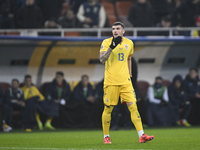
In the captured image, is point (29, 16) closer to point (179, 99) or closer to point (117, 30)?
point (179, 99)

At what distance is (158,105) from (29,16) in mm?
4660

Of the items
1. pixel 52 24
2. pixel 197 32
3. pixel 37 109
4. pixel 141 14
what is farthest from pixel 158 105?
pixel 52 24

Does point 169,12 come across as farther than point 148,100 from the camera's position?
Yes

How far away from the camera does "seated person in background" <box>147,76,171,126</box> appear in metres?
12.2

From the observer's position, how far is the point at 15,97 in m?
11.8

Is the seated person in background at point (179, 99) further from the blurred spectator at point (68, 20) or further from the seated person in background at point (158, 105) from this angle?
the blurred spectator at point (68, 20)

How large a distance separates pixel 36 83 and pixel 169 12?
5877 millimetres

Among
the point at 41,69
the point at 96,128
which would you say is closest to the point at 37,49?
the point at 41,69

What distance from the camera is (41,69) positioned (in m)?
13.2

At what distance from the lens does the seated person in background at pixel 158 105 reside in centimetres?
1219

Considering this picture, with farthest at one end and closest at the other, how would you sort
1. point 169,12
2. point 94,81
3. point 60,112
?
1. point 169,12
2. point 94,81
3. point 60,112

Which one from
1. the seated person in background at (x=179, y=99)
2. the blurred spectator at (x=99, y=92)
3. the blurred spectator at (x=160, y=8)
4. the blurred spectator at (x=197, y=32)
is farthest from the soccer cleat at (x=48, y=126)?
the blurred spectator at (x=160, y=8)

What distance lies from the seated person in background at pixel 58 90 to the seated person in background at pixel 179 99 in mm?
3187

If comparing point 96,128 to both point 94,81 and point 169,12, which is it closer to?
point 94,81
